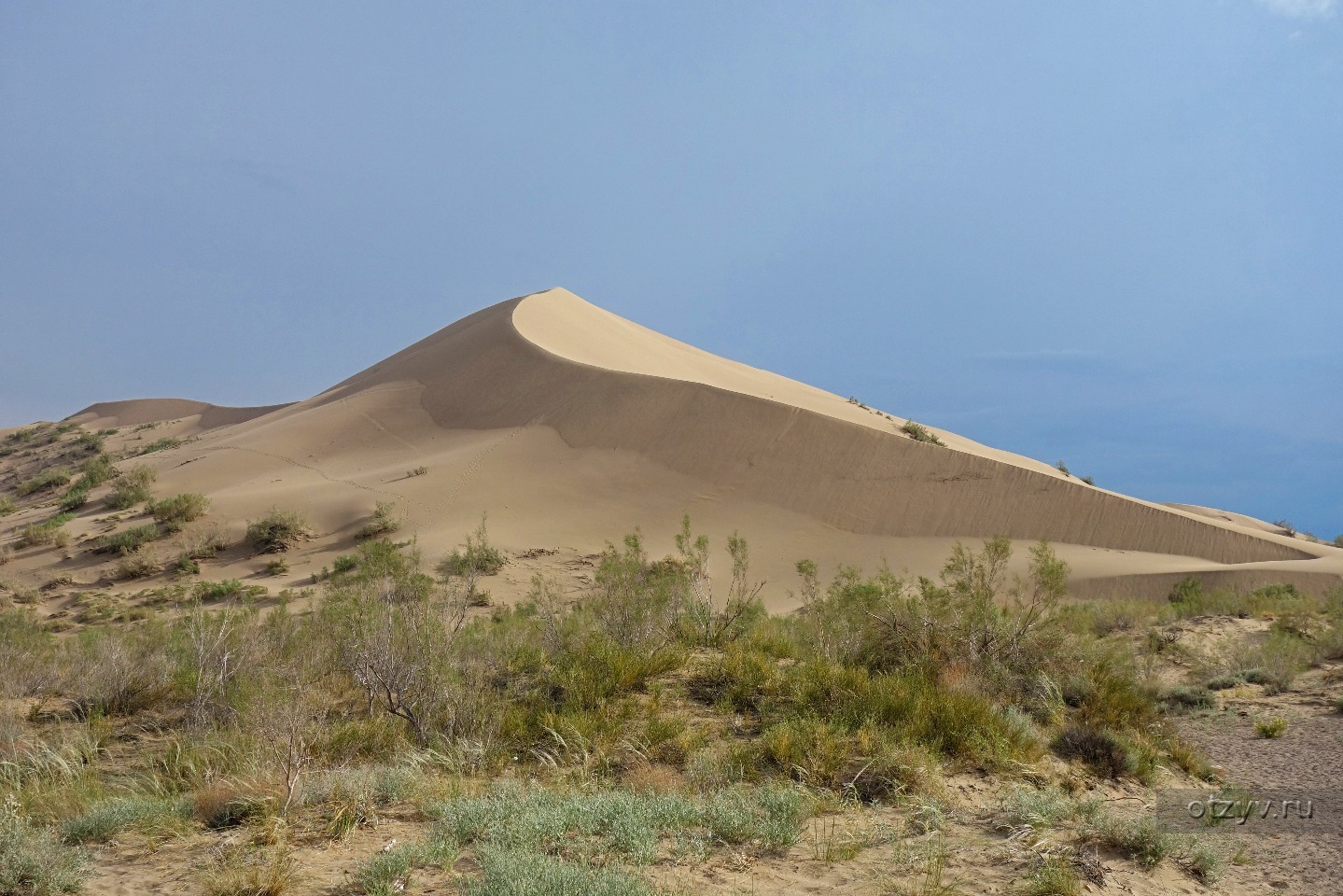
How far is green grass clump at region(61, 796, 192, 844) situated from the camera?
4.22 metres

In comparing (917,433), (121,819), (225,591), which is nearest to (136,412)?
(225,591)

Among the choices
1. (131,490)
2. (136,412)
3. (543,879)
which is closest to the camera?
(543,879)

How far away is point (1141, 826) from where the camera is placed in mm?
4199

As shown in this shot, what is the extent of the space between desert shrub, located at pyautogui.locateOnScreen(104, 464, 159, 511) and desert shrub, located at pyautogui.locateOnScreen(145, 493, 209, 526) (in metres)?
3.04

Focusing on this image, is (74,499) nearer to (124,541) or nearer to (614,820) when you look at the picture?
(124,541)

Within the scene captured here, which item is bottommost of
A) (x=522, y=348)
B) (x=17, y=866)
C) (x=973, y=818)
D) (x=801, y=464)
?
(x=17, y=866)

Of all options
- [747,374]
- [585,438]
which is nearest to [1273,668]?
[585,438]

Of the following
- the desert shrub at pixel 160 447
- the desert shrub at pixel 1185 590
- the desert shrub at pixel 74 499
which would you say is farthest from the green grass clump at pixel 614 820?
the desert shrub at pixel 160 447

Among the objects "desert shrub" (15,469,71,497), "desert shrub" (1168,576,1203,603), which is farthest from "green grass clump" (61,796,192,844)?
"desert shrub" (15,469,71,497)

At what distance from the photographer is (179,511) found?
69.6ft

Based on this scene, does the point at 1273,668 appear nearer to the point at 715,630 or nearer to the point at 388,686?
the point at 715,630

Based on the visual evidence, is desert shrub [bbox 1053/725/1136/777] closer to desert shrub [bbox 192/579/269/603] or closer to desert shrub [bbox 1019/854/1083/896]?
desert shrub [bbox 1019/854/1083/896]

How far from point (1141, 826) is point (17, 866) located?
5.64 meters

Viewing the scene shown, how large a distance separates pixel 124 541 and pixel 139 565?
180 cm
